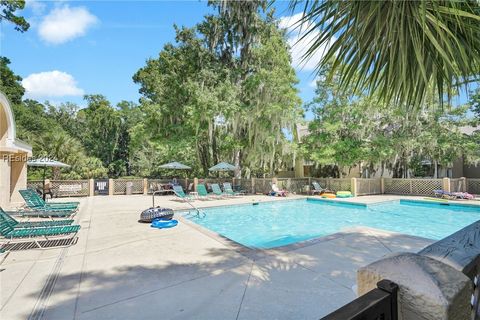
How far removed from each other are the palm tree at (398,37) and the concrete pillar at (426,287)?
1.52m

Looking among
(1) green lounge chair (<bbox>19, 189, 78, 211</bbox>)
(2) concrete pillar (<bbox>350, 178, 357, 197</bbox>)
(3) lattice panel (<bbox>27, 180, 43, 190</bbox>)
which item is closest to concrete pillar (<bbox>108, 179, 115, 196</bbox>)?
(3) lattice panel (<bbox>27, 180, 43, 190</bbox>)

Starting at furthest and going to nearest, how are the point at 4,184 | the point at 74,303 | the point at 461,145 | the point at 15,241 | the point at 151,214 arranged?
1. the point at 461,145
2. the point at 4,184
3. the point at 151,214
4. the point at 15,241
5. the point at 74,303

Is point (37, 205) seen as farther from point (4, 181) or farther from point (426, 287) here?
point (426, 287)

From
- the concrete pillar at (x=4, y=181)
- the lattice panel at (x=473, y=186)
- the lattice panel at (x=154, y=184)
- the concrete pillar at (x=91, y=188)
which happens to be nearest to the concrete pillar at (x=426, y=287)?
the concrete pillar at (x=4, y=181)

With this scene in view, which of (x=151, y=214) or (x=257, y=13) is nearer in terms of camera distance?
(x=151, y=214)

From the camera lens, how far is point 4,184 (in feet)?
30.0

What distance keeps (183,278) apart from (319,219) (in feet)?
25.6

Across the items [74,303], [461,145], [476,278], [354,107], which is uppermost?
[354,107]

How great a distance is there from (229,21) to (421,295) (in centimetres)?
1905

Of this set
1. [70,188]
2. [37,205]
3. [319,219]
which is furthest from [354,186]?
[70,188]

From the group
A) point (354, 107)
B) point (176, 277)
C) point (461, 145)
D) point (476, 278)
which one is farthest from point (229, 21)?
point (476, 278)

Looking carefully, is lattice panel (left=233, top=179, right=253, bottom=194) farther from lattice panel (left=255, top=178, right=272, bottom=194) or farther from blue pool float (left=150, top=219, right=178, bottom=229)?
blue pool float (left=150, top=219, right=178, bottom=229)

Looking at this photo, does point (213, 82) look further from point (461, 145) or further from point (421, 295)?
point (421, 295)

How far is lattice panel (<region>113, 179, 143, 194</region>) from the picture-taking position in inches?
644
